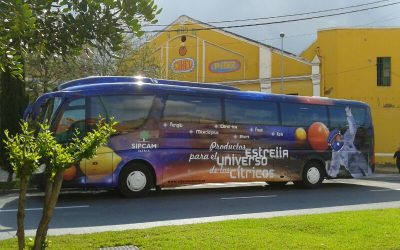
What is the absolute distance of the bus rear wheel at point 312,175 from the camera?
16062 mm

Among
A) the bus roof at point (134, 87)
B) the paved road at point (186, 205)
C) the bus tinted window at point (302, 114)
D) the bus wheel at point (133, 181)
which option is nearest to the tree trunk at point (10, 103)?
the paved road at point (186, 205)

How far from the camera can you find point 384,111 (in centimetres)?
3256

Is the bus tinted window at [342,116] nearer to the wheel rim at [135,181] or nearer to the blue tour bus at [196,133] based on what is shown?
the blue tour bus at [196,133]

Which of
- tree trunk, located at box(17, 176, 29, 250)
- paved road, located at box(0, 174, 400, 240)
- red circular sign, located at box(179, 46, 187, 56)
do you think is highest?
red circular sign, located at box(179, 46, 187, 56)

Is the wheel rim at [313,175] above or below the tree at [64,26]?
below

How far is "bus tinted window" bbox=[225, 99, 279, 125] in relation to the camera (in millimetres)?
14562

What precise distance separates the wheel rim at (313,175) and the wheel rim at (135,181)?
18.7ft

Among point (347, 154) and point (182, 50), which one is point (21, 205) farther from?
point (182, 50)

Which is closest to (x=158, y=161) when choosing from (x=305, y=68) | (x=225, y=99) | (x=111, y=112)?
(x=111, y=112)

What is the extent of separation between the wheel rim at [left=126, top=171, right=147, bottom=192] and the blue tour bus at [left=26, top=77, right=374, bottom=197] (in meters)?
0.02

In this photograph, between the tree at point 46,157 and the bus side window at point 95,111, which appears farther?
the bus side window at point 95,111

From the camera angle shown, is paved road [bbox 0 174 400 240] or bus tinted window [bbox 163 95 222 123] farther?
bus tinted window [bbox 163 95 222 123]

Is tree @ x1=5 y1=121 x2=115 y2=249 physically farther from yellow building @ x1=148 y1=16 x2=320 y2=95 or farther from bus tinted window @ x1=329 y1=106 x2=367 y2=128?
yellow building @ x1=148 y1=16 x2=320 y2=95

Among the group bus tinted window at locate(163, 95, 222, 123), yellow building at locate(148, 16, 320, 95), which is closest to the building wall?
yellow building at locate(148, 16, 320, 95)
